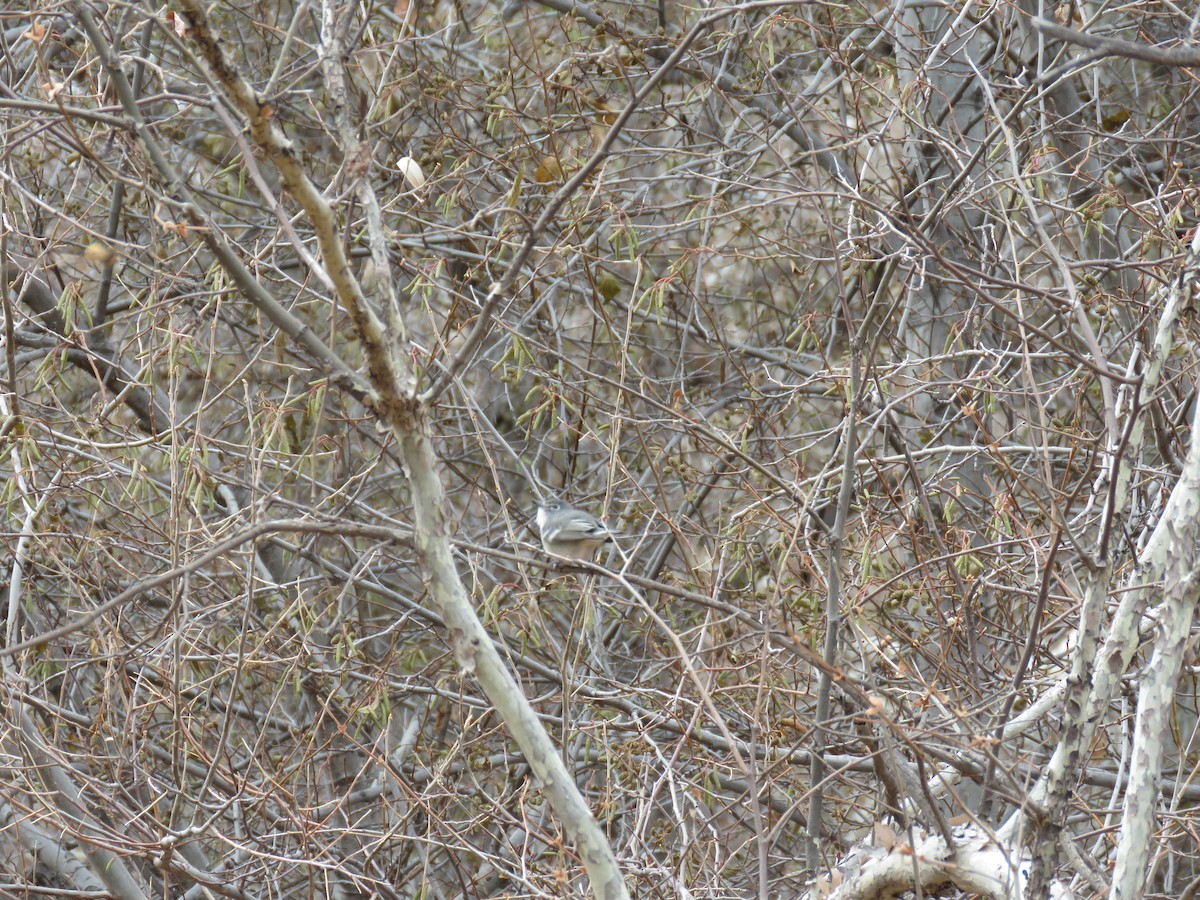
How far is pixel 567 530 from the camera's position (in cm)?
455

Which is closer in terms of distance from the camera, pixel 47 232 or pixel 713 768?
pixel 713 768

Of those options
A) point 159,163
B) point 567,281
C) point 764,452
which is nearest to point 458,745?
point 159,163

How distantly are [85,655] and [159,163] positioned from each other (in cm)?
322

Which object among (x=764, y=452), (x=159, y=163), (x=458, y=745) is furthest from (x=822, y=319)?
(x=159, y=163)

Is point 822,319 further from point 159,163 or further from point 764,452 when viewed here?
point 159,163

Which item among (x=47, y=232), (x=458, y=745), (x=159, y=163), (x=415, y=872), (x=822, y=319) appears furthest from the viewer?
(x=822, y=319)

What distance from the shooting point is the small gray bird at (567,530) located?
439 cm

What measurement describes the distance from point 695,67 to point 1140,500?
2.75 meters

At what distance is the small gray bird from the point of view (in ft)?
14.4

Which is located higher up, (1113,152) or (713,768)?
(1113,152)

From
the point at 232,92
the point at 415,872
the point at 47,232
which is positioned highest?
the point at 232,92

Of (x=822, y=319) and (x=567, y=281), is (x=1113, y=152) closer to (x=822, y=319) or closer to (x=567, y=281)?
(x=822, y=319)

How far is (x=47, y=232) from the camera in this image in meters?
5.33

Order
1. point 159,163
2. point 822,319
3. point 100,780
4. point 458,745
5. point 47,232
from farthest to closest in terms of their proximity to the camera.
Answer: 1. point 822,319
2. point 47,232
3. point 100,780
4. point 458,745
5. point 159,163
